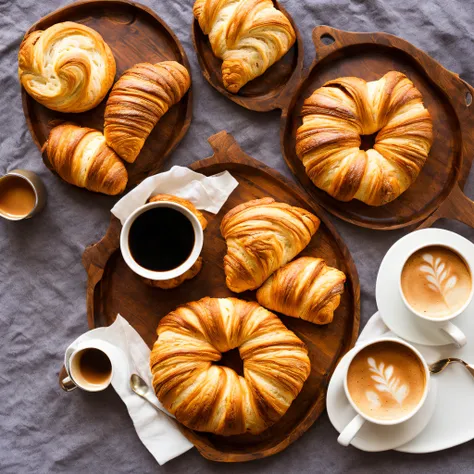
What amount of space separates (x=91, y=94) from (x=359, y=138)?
0.91m

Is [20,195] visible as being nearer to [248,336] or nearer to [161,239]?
[161,239]

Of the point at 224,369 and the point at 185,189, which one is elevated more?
the point at 185,189

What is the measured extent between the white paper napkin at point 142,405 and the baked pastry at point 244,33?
36.2 inches

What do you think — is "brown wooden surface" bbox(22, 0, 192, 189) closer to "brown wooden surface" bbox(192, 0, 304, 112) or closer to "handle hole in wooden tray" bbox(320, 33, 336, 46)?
"brown wooden surface" bbox(192, 0, 304, 112)

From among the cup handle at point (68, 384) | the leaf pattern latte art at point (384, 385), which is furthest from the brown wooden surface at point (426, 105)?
the cup handle at point (68, 384)

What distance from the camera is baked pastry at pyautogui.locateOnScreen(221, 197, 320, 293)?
1.99 metres

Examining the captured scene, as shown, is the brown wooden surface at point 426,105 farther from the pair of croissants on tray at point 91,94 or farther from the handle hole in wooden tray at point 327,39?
the pair of croissants on tray at point 91,94

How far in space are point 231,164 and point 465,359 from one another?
1.02 meters

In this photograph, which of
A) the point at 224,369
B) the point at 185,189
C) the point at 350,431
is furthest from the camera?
the point at 185,189

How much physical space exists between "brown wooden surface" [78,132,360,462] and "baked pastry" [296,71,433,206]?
14 cm

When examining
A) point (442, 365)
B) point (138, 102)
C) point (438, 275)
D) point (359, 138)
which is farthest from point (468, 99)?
point (138, 102)

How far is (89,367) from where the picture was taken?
2.06 meters

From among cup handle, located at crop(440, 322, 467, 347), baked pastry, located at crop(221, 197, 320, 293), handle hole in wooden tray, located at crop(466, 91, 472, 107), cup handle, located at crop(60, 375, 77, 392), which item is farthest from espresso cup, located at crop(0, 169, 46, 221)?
handle hole in wooden tray, located at crop(466, 91, 472, 107)

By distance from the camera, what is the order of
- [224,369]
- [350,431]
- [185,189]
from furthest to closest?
[185,189], [224,369], [350,431]
